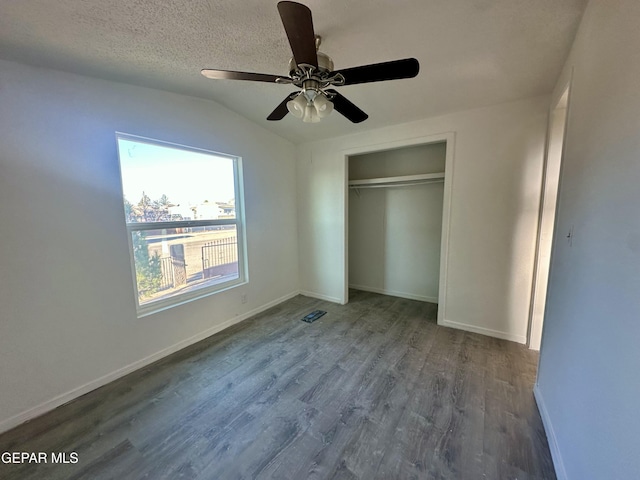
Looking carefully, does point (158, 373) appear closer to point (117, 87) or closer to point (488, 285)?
point (117, 87)

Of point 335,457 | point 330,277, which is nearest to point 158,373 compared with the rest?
point 335,457

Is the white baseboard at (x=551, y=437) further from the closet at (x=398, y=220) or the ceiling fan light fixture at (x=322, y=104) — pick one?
the ceiling fan light fixture at (x=322, y=104)

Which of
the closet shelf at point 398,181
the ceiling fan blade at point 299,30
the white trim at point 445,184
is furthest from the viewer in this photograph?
the closet shelf at point 398,181

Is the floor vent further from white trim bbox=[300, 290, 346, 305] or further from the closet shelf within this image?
the closet shelf

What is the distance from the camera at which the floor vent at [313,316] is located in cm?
320

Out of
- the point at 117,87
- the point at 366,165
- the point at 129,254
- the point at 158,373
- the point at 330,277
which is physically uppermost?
the point at 117,87

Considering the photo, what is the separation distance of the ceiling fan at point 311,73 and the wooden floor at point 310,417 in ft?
6.81

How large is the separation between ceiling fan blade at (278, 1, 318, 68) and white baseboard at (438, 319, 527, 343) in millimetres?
3017

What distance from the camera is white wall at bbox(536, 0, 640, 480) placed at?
83 centimetres

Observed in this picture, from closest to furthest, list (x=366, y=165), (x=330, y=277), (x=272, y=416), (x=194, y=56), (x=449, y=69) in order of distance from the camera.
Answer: (x=272, y=416), (x=194, y=56), (x=449, y=69), (x=330, y=277), (x=366, y=165)

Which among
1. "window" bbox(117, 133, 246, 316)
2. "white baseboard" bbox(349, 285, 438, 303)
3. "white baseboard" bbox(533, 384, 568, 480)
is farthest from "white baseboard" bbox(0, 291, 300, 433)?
"white baseboard" bbox(533, 384, 568, 480)

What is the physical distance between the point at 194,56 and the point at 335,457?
287 cm

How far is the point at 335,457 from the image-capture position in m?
1.43

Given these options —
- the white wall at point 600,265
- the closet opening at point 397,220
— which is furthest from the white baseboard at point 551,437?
the closet opening at point 397,220
